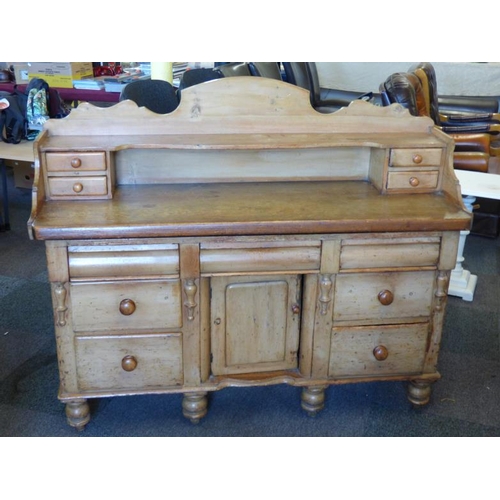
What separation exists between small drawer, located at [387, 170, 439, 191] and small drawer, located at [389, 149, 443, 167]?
3 cm

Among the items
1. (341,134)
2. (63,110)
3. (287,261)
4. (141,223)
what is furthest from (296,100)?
(63,110)

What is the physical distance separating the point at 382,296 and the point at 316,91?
4149 mm

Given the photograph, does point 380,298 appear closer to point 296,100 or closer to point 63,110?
point 296,100

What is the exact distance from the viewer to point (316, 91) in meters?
5.87

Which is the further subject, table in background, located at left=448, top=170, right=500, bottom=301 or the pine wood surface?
table in background, located at left=448, top=170, right=500, bottom=301

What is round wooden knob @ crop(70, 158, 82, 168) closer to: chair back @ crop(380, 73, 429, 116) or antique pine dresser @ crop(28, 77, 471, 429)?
antique pine dresser @ crop(28, 77, 471, 429)

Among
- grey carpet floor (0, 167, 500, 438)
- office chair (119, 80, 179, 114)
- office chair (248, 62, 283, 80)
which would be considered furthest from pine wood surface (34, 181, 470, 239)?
office chair (248, 62, 283, 80)

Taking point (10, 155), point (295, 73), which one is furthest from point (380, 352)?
point (295, 73)

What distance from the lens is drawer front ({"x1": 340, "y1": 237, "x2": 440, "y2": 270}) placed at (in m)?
1.99

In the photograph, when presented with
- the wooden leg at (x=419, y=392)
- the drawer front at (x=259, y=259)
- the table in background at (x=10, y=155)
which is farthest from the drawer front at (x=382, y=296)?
the table in background at (x=10, y=155)

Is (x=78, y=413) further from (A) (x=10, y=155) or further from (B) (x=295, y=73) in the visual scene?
(B) (x=295, y=73)

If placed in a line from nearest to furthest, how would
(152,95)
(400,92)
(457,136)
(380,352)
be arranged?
(380,352) → (152,95) → (400,92) → (457,136)

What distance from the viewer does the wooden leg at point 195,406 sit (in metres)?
2.13

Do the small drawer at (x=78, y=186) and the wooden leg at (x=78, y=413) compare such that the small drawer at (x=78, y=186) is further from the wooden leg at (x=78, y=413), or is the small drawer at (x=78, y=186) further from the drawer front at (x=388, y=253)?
the drawer front at (x=388, y=253)
